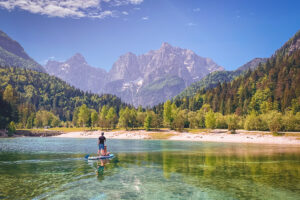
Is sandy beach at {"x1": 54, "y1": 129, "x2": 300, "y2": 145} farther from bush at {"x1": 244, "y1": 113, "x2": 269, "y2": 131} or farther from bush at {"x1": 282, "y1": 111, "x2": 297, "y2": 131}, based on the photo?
bush at {"x1": 282, "y1": 111, "x2": 297, "y2": 131}

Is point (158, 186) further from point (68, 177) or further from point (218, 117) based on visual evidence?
point (218, 117)

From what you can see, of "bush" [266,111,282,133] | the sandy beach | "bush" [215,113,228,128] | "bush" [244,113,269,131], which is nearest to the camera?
the sandy beach

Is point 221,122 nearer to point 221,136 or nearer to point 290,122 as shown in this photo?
point 221,136

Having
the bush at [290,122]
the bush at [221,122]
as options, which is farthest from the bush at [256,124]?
the bush at [221,122]

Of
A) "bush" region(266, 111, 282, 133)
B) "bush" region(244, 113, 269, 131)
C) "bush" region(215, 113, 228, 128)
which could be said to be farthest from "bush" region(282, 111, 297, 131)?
"bush" region(215, 113, 228, 128)

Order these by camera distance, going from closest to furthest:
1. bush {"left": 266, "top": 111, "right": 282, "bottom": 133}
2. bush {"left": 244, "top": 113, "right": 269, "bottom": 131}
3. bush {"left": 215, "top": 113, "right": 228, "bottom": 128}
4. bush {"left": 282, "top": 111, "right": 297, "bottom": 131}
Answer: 1. bush {"left": 266, "top": 111, "right": 282, "bottom": 133}
2. bush {"left": 282, "top": 111, "right": 297, "bottom": 131}
3. bush {"left": 244, "top": 113, "right": 269, "bottom": 131}
4. bush {"left": 215, "top": 113, "right": 228, "bottom": 128}

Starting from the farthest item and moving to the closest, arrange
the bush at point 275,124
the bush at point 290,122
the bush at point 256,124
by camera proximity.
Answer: the bush at point 256,124 < the bush at point 290,122 < the bush at point 275,124

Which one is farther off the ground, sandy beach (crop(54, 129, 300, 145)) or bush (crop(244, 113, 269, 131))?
bush (crop(244, 113, 269, 131))

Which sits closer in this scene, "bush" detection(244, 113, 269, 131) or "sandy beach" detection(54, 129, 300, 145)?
"sandy beach" detection(54, 129, 300, 145)

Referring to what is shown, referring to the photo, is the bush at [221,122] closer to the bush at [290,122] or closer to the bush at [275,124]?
the bush at [275,124]

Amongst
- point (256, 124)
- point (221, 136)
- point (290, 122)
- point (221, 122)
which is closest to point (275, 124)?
point (290, 122)

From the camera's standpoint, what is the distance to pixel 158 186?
933 inches

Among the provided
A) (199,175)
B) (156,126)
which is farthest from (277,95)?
(199,175)

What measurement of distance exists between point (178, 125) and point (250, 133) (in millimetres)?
51995
